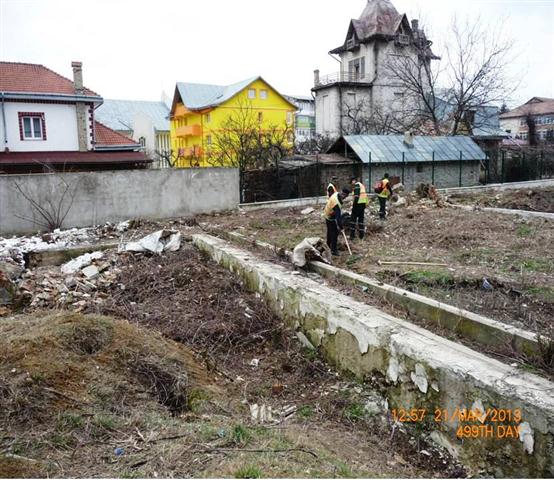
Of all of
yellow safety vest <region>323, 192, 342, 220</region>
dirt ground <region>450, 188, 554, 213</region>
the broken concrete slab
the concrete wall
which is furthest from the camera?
dirt ground <region>450, 188, 554, 213</region>

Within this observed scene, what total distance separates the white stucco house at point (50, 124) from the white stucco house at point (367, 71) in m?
17.9

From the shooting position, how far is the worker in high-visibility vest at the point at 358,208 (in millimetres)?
10109

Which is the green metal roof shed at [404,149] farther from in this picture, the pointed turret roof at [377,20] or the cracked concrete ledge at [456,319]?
the pointed turret roof at [377,20]

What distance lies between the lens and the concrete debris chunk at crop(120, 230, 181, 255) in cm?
967

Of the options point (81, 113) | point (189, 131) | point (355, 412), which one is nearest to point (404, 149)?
point (81, 113)

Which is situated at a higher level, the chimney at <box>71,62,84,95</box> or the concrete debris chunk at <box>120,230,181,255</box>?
the chimney at <box>71,62,84,95</box>

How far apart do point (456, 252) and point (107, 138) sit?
22637 mm

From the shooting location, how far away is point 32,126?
76.9ft

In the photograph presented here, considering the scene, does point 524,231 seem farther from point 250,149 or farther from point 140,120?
point 140,120

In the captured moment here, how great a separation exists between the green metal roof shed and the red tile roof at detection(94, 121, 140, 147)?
12215 millimetres

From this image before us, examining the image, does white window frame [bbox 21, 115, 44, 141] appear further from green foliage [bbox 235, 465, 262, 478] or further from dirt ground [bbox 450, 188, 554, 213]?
green foliage [bbox 235, 465, 262, 478]

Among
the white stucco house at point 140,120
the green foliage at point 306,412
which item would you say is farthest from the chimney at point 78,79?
the green foliage at point 306,412

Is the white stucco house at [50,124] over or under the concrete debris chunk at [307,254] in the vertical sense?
over

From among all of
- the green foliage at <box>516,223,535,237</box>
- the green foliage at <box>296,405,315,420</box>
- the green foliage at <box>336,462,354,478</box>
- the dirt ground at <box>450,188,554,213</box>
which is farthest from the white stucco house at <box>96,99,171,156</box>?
the green foliage at <box>336,462,354,478</box>
